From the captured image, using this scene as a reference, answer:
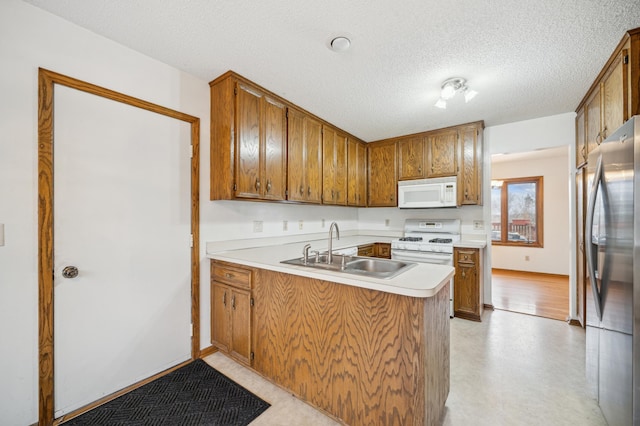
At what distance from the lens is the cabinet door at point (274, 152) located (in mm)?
2479

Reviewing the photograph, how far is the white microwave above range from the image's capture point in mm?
3402

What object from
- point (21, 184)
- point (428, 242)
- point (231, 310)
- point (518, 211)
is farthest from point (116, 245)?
point (518, 211)

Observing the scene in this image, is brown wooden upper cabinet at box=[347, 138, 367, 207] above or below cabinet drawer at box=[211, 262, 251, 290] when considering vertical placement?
above

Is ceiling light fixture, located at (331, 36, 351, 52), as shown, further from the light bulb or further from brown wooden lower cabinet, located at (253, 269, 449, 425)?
brown wooden lower cabinet, located at (253, 269, 449, 425)

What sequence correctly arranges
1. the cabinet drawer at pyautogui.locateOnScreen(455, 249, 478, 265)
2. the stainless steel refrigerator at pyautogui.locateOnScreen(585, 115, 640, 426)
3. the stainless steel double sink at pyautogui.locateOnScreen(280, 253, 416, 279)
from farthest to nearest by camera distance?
1. the cabinet drawer at pyautogui.locateOnScreen(455, 249, 478, 265)
2. the stainless steel double sink at pyautogui.locateOnScreen(280, 253, 416, 279)
3. the stainless steel refrigerator at pyautogui.locateOnScreen(585, 115, 640, 426)

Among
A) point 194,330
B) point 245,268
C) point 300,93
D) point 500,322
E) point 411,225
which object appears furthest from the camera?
point 411,225

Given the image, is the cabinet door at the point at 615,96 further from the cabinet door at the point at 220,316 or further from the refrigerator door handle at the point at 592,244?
the cabinet door at the point at 220,316

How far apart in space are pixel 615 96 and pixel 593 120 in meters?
0.61

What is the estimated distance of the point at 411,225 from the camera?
4027mm

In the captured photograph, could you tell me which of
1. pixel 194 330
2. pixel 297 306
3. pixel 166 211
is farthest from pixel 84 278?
pixel 297 306

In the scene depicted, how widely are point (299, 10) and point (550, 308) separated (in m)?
4.54

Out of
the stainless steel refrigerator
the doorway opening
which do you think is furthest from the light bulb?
the doorway opening

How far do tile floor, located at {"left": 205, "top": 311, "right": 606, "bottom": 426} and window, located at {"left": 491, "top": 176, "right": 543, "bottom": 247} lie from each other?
10.9 feet

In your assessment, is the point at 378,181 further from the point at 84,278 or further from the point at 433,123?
the point at 84,278
